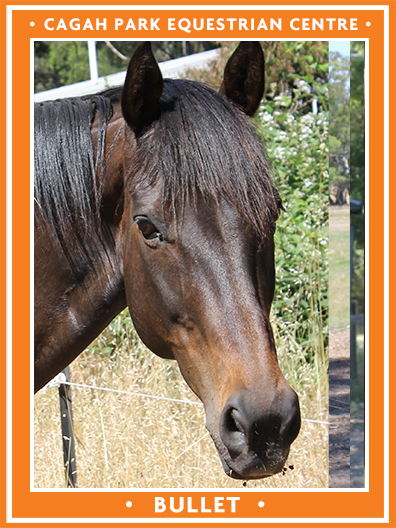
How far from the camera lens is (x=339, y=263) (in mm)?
2369

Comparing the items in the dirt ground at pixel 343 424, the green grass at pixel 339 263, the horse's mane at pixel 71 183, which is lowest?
the dirt ground at pixel 343 424

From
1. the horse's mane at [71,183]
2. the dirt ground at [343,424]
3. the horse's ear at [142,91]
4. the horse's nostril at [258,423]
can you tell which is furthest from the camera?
the dirt ground at [343,424]

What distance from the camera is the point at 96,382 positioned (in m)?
4.24

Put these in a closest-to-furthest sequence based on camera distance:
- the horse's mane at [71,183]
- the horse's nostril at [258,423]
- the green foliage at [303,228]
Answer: the horse's nostril at [258,423], the horse's mane at [71,183], the green foliage at [303,228]

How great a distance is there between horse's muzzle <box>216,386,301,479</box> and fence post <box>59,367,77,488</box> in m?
2.10

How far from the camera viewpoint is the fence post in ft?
11.1

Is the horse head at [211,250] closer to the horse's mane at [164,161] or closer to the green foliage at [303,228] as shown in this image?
the horse's mane at [164,161]

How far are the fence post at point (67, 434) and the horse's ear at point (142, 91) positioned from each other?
2129mm

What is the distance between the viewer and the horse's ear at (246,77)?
6.68ft

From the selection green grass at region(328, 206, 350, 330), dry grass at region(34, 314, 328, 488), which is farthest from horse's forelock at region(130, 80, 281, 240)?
dry grass at region(34, 314, 328, 488)

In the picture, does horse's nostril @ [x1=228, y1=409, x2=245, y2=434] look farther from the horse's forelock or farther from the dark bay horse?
the horse's forelock

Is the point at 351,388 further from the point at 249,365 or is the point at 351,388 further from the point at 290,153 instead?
the point at 290,153

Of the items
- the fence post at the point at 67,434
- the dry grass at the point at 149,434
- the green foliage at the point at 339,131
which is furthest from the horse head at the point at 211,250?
the fence post at the point at 67,434

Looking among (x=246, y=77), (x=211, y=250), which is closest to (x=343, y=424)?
(x=211, y=250)
